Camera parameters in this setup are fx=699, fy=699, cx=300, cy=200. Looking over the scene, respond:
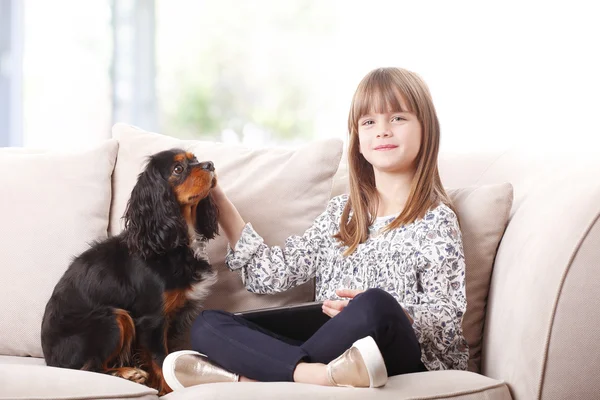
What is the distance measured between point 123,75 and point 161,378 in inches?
106

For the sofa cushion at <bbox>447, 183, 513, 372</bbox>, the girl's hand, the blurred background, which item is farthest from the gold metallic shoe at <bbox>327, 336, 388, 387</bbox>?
the blurred background

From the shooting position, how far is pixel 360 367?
4.83 feet

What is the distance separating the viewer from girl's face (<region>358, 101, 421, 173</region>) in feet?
6.70

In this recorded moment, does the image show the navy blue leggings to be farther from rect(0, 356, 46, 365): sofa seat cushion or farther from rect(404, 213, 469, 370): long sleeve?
rect(0, 356, 46, 365): sofa seat cushion

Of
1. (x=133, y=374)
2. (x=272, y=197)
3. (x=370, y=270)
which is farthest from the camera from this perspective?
(x=272, y=197)

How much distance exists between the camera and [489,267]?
6.33ft

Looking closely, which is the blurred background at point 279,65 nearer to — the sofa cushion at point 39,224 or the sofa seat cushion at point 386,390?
the sofa cushion at point 39,224

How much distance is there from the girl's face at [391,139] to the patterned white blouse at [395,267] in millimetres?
180

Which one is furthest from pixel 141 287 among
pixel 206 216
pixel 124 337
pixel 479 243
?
pixel 479 243

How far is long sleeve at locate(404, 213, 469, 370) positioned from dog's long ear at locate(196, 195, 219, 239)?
634 millimetres

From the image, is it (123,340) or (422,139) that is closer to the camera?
(123,340)

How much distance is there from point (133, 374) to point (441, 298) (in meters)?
0.86

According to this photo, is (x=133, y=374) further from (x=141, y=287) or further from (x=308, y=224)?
(x=308, y=224)

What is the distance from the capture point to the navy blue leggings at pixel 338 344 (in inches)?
62.7
